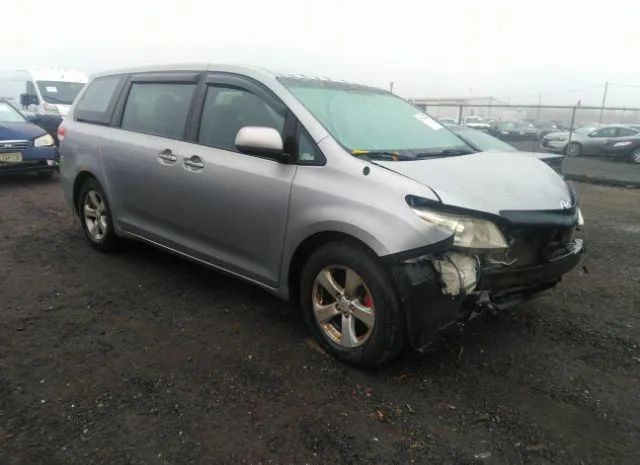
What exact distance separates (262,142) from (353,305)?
3.62 feet

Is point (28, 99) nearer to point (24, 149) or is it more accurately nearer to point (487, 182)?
point (24, 149)

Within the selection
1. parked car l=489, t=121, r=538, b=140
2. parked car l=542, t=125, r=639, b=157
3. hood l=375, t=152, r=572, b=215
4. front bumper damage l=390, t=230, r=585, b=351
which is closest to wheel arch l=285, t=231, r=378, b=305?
front bumper damage l=390, t=230, r=585, b=351

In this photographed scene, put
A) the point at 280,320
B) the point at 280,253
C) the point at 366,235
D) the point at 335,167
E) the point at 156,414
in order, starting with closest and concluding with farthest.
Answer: the point at 156,414
the point at 366,235
the point at 335,167
the point at 280,253
the point at 280,320

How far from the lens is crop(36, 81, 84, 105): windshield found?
1366 cm

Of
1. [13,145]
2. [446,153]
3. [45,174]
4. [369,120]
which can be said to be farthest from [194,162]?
[45,174]

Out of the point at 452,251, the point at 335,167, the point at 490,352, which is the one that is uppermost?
the point at 335,167

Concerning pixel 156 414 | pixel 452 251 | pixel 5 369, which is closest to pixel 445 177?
pixel 452 251

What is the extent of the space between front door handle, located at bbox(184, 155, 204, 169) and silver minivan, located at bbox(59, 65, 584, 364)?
0.05 feet

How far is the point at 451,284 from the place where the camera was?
8.47 ft

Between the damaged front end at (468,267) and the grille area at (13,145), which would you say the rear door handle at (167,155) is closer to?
the damaged front end at (468,267)

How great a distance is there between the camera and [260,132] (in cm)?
305

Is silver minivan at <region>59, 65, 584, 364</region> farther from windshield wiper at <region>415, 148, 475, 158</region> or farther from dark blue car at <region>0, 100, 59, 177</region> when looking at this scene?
dark blue car at <region>0, 100, 59, 177</region>

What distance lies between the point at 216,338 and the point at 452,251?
64.4 inches

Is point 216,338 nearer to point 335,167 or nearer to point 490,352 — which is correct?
point 335,167
